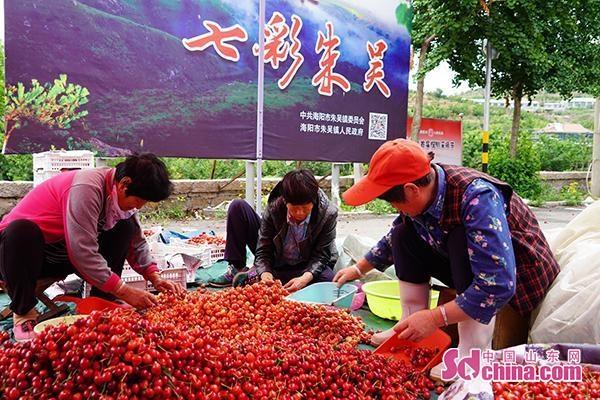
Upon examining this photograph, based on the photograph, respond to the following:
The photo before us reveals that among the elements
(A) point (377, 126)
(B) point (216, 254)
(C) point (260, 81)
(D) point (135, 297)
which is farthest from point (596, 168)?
(D) point (135, 297)

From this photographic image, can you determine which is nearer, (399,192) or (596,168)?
(399,192)

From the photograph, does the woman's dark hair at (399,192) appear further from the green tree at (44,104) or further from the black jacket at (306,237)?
the green tree at (44,104)

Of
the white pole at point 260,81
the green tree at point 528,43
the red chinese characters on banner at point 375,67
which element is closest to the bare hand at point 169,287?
the white pole at point 260,81

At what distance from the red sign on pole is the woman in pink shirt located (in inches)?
240

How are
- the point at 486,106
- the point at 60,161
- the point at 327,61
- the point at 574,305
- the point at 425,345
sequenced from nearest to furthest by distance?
1. the point at 574,305
2. the point at 425,345
3. the point at 60,161
4. the point at 327,61
5. the point at 486,106

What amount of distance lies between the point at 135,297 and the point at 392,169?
141 cm

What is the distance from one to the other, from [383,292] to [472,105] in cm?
2975

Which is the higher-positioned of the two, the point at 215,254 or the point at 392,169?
the point at 392,169

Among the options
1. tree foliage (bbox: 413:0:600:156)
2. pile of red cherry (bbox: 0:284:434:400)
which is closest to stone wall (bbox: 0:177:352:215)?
tree foliage (bbox: 413:0:600:156)

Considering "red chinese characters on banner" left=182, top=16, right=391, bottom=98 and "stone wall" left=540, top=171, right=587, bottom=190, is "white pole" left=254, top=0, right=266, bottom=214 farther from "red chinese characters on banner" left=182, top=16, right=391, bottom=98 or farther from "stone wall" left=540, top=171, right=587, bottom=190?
"stone wall" left=540, top=171, right=587, bottom=190

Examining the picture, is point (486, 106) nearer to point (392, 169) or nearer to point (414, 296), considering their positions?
point (414, 296)

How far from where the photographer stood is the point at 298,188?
2875 mm

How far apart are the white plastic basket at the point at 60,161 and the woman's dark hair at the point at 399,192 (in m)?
2.21

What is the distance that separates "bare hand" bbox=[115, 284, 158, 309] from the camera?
2457 mm
